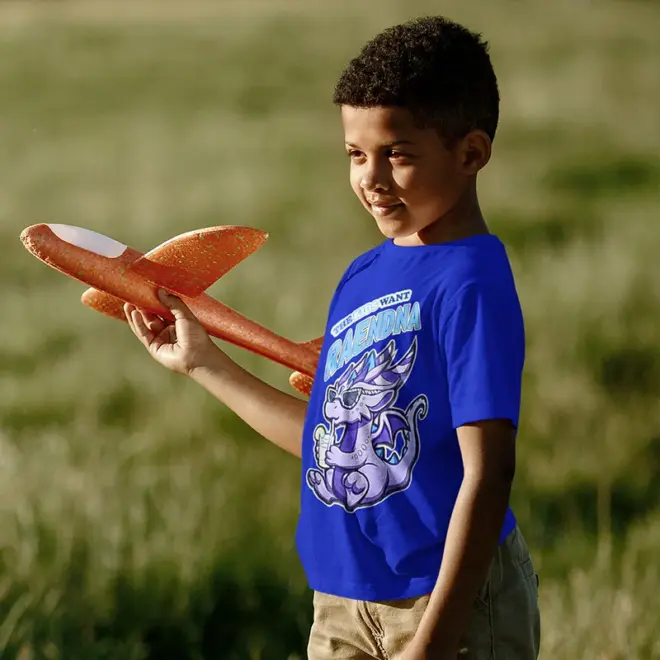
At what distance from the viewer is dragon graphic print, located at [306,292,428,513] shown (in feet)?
5.16

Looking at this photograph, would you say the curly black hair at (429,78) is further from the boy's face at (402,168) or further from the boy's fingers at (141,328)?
the boy's fingers at (141,328)

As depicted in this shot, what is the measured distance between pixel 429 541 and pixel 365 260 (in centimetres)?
43

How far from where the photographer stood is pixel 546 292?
5.02 metres

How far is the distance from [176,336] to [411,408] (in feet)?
1.90

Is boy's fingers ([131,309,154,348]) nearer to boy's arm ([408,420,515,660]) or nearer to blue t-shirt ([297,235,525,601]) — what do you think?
blue t-shirt ([297,235,525,601])

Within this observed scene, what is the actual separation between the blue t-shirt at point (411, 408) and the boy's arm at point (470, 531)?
0.03 meters

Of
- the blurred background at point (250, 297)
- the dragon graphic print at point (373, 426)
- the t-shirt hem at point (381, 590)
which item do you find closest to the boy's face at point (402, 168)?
the dragon graphic print at point (373, 426)

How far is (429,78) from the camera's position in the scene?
1.61m

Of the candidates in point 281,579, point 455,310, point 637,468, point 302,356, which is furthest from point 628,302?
point 455,310

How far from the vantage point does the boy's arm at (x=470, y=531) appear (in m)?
1.48

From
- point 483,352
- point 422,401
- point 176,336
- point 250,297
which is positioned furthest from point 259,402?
point 250,297

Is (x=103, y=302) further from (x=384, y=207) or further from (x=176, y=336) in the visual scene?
(x=384, y=207)

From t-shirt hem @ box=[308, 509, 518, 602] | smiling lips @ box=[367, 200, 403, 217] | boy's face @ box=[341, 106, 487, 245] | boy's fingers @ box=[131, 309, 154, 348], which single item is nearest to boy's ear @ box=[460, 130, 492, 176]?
boy's face @ box=[341, 106, 487, 245]

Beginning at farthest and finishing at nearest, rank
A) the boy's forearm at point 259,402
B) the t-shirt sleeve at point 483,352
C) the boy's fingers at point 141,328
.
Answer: the boy's fingers at point 141,328 → the boy's forearm at point 259,402 → the t-shirt sleeve at point 483,352
